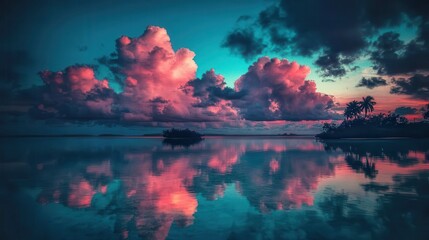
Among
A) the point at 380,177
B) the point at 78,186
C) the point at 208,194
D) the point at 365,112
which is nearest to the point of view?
the point at 208,194

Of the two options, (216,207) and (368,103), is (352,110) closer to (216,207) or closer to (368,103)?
(368,103)

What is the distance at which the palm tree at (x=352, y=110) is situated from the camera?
184m

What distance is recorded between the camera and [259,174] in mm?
32438

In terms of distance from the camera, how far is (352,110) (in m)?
185

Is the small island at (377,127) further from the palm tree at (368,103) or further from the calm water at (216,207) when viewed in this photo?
the calm water at (216,207)

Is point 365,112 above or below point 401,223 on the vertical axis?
above

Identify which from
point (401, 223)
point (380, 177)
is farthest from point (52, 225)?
point (380, 177)

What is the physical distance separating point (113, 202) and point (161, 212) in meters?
4.67

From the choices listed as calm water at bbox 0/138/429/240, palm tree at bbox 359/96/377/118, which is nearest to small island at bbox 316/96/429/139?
palm tree at bbox 359/96/377/118

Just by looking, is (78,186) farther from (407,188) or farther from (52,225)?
(407,188)

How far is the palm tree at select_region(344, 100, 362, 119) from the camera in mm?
183875

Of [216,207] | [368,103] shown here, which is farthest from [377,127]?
[216,207]

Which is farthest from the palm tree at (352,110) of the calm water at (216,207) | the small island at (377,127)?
the calm water at (216,207)

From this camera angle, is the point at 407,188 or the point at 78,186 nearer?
the point at 407,188
